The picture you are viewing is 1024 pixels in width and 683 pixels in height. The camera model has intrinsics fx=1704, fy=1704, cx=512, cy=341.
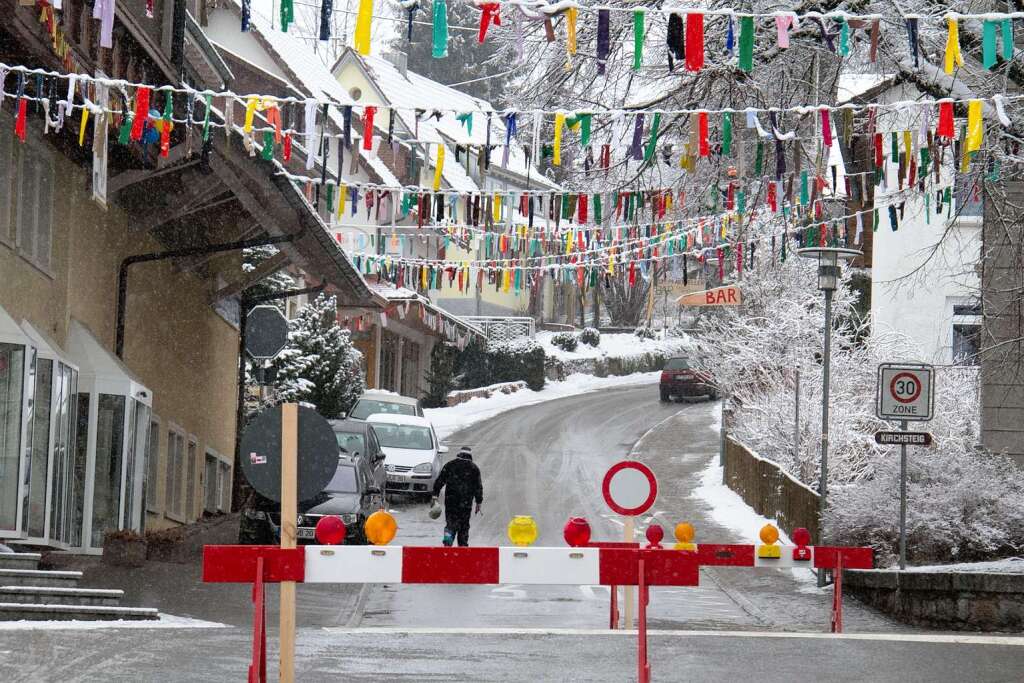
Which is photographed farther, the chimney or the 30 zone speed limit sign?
the chimney

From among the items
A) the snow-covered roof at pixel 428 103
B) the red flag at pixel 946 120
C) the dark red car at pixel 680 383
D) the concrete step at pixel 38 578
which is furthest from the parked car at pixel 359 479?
the dark red car at pixel 680 383

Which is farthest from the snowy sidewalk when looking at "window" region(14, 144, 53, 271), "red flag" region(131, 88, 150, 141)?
"window" region(14, 144, 53, 271)

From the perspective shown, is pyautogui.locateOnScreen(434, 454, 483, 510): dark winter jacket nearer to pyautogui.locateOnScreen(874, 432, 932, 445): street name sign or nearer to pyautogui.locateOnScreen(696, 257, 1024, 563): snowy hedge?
pyautogui.locateOnScreen(696, 257, 1024, 563): snowy hedge

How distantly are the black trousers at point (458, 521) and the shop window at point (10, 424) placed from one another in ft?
25.5

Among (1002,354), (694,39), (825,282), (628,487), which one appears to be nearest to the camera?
(694,39)

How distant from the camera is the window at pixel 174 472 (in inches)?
967

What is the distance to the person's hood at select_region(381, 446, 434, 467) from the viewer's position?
31492 mm

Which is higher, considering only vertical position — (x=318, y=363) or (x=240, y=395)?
(x=318, y=363)

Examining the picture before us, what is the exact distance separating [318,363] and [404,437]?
4919mm

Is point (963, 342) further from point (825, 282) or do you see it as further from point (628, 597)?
point (628, 597)

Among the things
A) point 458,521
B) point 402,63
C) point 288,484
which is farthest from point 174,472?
point 402,63

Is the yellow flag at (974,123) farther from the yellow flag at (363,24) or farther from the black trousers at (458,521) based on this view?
the black trousers at (458,521)

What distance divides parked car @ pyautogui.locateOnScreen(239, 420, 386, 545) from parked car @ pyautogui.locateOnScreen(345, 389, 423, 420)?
7.68 meters

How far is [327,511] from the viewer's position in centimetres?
2253
